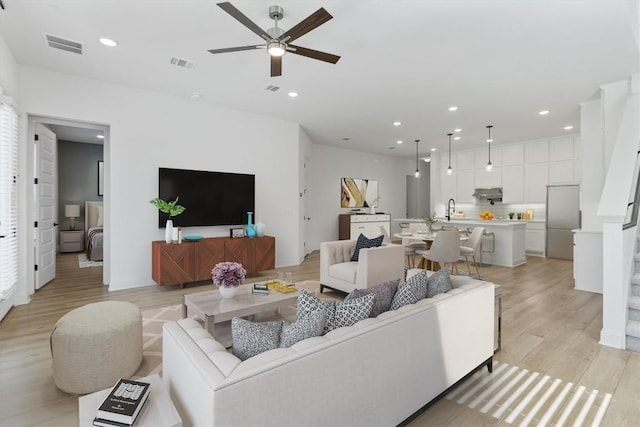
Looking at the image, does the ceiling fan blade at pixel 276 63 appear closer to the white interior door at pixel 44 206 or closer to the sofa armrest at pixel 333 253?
the sofa armrest at pixel 333 253

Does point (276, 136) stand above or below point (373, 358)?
above

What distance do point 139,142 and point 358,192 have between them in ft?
20.3

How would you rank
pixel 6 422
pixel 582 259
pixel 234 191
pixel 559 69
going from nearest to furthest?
pixel 6 422 < pixel 559 69 < pixel 582 259 < pixel 234 191

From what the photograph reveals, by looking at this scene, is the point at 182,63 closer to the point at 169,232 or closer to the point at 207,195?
the point at 207,195

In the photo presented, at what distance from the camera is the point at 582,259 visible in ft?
15.2

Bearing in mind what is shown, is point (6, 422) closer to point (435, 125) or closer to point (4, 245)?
point (4, 245)

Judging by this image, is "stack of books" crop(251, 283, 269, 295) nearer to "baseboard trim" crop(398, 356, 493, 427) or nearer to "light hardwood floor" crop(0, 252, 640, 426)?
"light hardwood floor" crop(0, 252, 640, 426)

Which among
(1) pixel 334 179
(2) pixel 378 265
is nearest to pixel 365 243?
(2) pixel 378 265

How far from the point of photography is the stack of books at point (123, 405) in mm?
1144

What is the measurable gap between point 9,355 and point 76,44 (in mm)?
3120

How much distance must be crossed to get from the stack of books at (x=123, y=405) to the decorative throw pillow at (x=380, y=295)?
1.04 metres

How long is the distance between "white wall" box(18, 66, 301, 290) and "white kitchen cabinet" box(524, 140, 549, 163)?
21.7ft

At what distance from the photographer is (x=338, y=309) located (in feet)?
5.31

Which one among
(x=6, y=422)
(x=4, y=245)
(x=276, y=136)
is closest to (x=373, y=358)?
(x=6, y=422)
